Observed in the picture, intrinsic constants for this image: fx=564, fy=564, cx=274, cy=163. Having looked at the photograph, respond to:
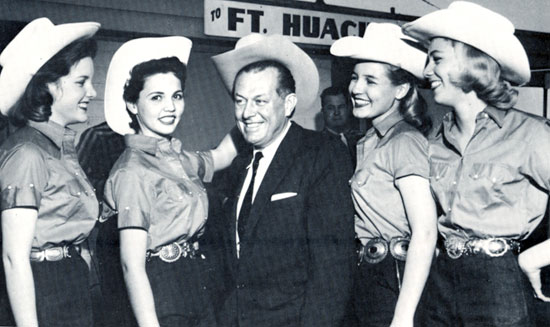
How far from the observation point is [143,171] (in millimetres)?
2027

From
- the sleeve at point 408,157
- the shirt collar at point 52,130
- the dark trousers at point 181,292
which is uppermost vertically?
the shirt collar at point 52,130

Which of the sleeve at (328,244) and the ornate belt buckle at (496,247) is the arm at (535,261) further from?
the sleeve at (328,244)

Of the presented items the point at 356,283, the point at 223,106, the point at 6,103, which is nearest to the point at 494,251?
the point at 356,283

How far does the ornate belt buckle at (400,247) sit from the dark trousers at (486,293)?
150 millimetres

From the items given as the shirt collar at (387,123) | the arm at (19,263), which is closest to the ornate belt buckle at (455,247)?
the shirt collar at (387,123)

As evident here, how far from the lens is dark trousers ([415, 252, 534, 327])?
1847mm

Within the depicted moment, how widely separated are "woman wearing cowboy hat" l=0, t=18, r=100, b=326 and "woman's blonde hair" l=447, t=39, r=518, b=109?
1.37 metres

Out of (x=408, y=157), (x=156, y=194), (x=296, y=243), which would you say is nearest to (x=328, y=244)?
(x=296, y=243)

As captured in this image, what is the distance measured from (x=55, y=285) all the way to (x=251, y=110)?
0.93m

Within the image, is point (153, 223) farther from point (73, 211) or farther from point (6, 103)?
point (6, 103)

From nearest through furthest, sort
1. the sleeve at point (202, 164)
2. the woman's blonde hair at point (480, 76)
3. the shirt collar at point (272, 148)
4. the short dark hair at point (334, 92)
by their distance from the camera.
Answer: the woman's blonde hair at point (480, 76), the shirt collar at point (272, 148), the sleeve at point (202, 164), the short dark hair at point (334, 92)

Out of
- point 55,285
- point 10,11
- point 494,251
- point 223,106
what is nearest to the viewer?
point 494,251

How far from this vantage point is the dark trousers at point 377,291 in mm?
1971

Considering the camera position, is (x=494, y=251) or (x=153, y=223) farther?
(x=153, y=223)
